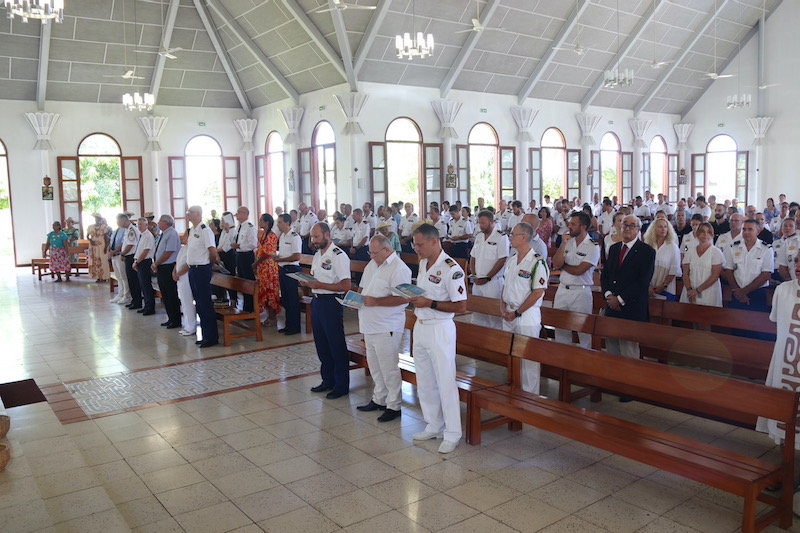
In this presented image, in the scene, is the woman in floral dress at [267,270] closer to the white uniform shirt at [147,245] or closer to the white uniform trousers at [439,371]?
the white uniform shirt at [147,245]

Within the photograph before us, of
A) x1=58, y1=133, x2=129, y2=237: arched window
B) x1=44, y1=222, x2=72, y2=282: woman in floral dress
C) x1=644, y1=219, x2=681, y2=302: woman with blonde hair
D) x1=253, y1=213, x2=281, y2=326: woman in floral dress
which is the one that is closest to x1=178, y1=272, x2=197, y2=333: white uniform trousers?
x1=253, y1=213, x2=281, y2=326: woman in floral dress

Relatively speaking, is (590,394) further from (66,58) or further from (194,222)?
(66,58)

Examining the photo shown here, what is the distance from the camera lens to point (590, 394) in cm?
573

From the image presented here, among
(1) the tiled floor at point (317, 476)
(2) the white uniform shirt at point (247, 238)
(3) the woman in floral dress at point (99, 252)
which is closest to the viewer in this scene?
(1) the tiled floor at point (317, 476)

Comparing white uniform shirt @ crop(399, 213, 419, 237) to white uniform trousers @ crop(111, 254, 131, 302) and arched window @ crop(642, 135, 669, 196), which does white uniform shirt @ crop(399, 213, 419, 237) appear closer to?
white uniform trousers @ crop(111, 254, 131, 302)

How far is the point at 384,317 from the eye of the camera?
5371mm

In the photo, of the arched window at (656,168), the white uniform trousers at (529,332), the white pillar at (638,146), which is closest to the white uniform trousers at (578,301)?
the white uniform trousers at (529,332)

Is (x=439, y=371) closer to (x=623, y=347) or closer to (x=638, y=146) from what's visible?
(x=623, y=347)

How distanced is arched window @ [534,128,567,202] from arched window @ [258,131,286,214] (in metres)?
8.16

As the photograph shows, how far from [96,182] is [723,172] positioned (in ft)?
69.8

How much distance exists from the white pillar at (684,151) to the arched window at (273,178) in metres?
14.8

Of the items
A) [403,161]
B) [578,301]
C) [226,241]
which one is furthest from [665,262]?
[403,161]

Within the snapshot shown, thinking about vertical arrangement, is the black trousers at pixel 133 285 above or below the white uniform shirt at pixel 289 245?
below

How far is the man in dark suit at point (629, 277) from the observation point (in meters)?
5.61
